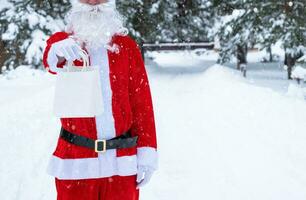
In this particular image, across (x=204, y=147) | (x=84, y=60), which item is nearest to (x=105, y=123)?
(x=84, y=60)

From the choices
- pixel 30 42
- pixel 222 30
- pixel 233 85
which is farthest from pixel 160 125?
pixel 222 30

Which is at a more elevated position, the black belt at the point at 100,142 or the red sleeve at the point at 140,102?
the red sleeve at the point at 140,102

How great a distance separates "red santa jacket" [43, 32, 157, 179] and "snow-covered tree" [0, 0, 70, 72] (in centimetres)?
1329

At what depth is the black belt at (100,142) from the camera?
2.69 meters

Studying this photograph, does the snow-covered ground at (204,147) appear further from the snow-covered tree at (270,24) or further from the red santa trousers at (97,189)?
the snow-covered tree at (270,24)

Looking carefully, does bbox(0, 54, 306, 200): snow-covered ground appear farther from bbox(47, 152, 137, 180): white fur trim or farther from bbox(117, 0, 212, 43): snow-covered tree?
bbox(117, 0, 212, 43): snow-covered tree

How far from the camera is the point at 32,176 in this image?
5781 mm

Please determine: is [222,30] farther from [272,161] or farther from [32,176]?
[32,176]

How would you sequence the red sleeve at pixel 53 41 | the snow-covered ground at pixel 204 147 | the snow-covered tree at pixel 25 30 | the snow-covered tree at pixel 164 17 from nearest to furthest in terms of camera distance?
1. the red sleeve at pixel 53 41
2. the snow-covered ground at pixel 204 147
3. the snow-covered tree at pixel 25 30
4. the snow-covered tree at pixel 164 17

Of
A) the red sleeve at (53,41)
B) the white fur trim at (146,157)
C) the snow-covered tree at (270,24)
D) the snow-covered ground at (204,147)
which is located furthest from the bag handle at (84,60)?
the snow-covered tree at (270,24)

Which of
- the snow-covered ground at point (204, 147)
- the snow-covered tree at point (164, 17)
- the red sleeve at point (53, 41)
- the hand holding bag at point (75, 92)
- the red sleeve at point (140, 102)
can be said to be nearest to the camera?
the hand holding bag at point (75, 92)

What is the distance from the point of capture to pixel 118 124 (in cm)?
275

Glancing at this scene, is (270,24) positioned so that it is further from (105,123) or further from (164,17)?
(105,123)

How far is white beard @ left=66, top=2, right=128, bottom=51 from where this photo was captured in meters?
2.75
